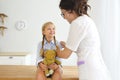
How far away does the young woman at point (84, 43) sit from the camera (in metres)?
1.51

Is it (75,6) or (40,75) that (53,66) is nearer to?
(40,75)

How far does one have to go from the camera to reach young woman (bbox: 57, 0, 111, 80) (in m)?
1.51

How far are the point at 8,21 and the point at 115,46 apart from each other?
216 centimetres

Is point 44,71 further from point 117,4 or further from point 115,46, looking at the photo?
point 117,4

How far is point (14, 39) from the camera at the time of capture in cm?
447

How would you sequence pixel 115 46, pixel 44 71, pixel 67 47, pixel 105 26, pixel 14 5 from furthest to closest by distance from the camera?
1. pixel 14 5
2. pixel 105 26
3. pixel 115 46
4. pixel 44 71
5. pixel 67 47

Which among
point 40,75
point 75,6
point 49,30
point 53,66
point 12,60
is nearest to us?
point 75,6

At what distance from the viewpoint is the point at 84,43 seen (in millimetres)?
1551

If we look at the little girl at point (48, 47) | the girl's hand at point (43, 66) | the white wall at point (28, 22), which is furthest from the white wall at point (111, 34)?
the girl's hand at point (43, 66)

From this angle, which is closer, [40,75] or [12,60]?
[40,75]

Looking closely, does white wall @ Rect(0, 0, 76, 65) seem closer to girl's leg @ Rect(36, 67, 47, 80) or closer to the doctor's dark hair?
girl's leg @ Rect(36, 67, 47, 80)

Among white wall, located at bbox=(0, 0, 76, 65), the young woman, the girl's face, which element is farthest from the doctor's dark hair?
white wall, located at bbox=(0, 0, 76, 65)

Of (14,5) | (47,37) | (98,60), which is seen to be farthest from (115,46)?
(14,5)

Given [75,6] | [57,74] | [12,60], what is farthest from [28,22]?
[75,6]
